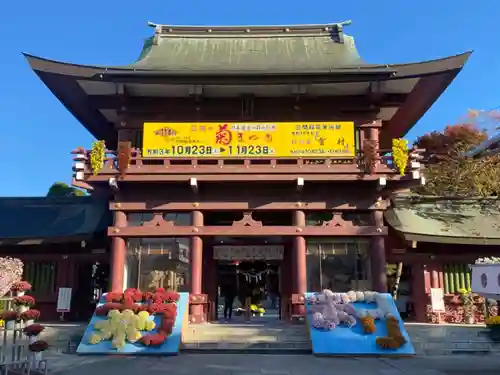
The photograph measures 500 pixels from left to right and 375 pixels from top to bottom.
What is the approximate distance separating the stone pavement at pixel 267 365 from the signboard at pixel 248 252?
18.7 ft

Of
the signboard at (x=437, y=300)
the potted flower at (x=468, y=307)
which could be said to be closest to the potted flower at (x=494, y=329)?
the signboard at (x=437, y=300)

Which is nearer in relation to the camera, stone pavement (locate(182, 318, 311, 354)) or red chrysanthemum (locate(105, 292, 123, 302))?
stone pavement (locate(182, 318, 311, 354))

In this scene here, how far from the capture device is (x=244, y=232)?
16.5 meters

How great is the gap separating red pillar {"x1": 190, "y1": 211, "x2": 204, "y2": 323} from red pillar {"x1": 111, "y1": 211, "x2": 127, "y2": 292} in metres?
2.47

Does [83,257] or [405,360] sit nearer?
[405,360]

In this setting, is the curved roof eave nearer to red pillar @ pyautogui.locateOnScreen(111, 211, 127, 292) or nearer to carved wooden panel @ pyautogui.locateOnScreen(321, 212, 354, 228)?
red pillar @ pyautogui.locateOnScreen(111, 211, 127, 292)

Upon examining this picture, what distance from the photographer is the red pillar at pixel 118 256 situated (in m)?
16.3

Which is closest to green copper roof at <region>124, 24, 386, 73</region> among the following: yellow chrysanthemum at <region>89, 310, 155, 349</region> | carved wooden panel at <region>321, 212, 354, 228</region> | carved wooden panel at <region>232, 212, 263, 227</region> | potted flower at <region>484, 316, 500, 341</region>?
carved wooden panel at <region>321, 212, 354, 228</region>

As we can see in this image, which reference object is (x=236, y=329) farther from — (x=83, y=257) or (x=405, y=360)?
(x=83, y=257)

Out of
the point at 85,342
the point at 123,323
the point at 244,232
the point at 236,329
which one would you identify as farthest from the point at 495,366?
the point at 85,342

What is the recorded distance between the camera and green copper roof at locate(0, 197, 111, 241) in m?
18.9

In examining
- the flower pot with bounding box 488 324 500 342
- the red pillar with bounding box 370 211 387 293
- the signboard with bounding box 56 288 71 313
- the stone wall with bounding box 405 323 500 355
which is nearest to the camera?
the stone wall with bounding box 405 323 500 355

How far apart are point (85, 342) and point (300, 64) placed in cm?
1302

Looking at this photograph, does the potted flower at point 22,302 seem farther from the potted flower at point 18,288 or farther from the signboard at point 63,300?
the signboard at point 63,300
